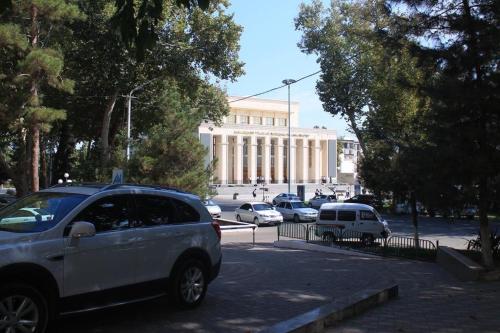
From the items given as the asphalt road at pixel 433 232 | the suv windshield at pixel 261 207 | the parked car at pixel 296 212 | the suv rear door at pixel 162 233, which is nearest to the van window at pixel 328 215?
the asphalt road at pixel 433 232

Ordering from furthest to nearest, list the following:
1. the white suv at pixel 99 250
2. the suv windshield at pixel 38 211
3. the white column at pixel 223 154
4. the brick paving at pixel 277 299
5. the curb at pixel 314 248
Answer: the white column at pixel 223 154, the curb at pixel 314 248, the brick paving at pixel 277 299, the suv windshield at pixel 38 211, the white suv at pixel 99 250

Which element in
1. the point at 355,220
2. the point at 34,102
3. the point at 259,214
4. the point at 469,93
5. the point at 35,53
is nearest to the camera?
the point at 469,93

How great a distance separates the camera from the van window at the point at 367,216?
2474 centimetres

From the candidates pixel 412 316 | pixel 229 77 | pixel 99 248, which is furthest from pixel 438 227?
pixel 99 248

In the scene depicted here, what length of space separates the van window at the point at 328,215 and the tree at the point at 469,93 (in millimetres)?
13278

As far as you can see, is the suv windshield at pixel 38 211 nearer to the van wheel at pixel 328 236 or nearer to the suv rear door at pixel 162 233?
the suv rear door at pixel 162 233

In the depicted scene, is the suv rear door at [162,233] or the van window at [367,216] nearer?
the suv rear door at [162,233]

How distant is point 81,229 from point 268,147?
101429 mm

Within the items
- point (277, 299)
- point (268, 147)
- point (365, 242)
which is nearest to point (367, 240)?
point (365, 242)

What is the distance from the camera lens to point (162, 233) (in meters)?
7.23

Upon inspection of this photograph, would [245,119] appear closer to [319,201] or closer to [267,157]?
[267,157]

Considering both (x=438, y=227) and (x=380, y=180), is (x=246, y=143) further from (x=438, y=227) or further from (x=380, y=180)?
(x=380, y=180)

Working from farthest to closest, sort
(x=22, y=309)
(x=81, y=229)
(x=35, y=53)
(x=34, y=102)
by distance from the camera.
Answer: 1. (x=34, y=102)
2. (x=35, y=53)
3. (x=81, y=229)
4. (x=22, y=309)

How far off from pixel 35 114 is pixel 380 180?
12904mm
